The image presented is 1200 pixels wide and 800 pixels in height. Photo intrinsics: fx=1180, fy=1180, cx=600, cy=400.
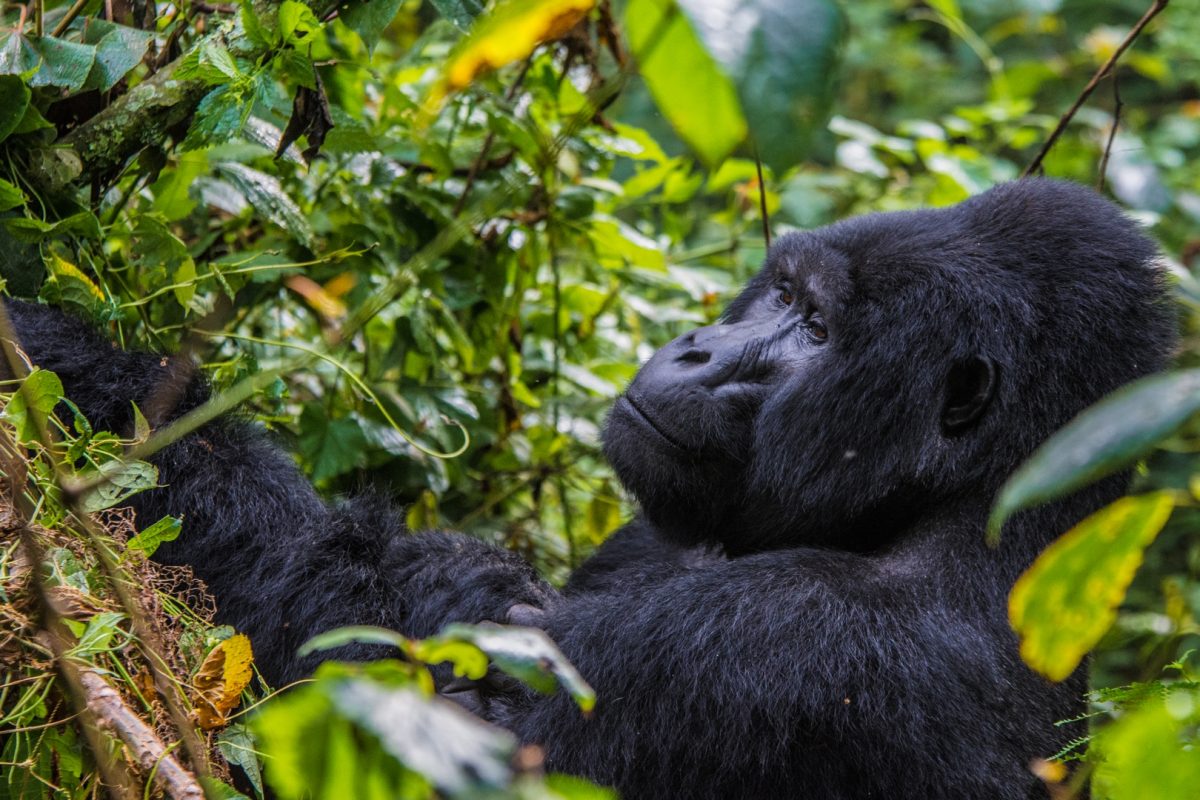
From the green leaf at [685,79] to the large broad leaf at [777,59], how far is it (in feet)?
0.05

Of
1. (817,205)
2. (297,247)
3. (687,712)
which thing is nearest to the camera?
(687,712)

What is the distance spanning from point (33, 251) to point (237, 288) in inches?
20.2

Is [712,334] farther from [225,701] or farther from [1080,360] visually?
[225,701]

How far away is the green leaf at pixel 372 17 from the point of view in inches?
94.3

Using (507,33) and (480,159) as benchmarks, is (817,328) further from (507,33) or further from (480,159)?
(507,33)

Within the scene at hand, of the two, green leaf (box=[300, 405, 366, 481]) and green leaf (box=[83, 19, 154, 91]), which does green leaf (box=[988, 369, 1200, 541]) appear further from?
green leaf (box=[300, 405, 366, 481])

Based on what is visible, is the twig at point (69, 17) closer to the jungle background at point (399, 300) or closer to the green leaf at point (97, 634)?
the jungle background at point (399, 300)

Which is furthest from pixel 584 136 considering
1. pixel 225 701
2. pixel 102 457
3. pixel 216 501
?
pixel 225 701

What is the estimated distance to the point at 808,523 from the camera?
2494 mm

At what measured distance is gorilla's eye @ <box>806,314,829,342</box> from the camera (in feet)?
8.50

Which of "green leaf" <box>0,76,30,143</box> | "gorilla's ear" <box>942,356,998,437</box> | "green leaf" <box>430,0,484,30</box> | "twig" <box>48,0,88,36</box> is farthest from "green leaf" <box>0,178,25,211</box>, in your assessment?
"gorilla's ear" <box>942,356,998,437</box>

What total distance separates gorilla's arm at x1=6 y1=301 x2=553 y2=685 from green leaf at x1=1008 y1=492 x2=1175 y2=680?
5.30 ft

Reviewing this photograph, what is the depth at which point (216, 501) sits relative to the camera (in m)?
2.51

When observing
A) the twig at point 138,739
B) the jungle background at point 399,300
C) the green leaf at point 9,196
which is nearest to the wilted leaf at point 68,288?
the jungle background at point 399,300
